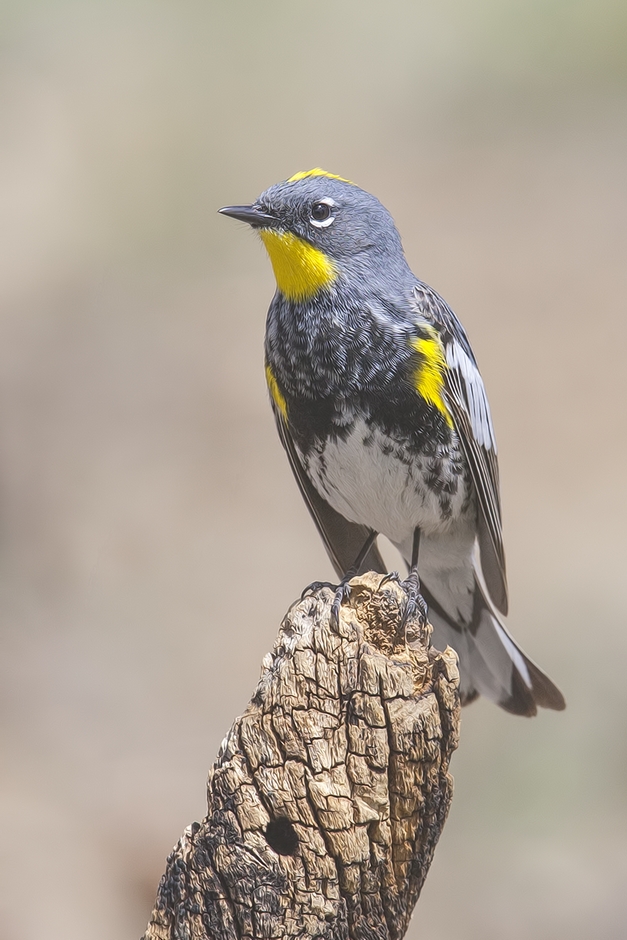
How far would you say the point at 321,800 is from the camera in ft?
Answer: 10.1

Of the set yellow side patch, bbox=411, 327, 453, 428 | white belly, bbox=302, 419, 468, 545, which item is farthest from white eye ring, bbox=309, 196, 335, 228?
white belly, bbox=302, 419, 468, 545

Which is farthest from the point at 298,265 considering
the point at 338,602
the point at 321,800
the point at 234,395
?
the point at 234,395

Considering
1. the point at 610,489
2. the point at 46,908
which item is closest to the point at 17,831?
the point at 46,908

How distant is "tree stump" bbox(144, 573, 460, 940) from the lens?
3.01 meters

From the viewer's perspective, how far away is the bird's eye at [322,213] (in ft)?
16.2

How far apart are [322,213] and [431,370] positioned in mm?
915

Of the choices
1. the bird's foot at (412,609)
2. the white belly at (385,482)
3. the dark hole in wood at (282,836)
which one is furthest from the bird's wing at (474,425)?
the dark hole in wood at (282,836)

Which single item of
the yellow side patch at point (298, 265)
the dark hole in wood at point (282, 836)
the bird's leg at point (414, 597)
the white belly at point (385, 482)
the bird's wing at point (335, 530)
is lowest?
the dark hole in wood at point (282, 836)

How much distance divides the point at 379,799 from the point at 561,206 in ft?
35.0

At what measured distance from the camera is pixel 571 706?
7.85 meters

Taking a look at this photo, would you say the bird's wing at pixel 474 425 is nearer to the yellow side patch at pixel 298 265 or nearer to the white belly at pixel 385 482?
the white belly at pixel 385 482

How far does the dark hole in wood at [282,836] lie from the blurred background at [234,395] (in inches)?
161

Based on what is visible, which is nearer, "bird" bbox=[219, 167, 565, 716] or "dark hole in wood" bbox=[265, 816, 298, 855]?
"dark hole in wood" bbox=[265, 816, 298, 855]

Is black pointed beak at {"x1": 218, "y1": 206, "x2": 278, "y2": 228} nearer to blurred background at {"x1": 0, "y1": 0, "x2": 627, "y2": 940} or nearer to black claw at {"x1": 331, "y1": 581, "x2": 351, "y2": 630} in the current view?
black claw at {"x1": 331, "y1": 581, "x2": 351, "y2": 630}
